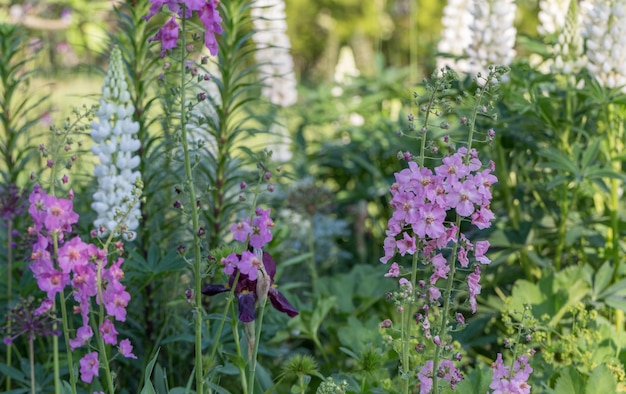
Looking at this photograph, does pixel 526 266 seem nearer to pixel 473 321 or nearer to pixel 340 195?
pixel 473 321

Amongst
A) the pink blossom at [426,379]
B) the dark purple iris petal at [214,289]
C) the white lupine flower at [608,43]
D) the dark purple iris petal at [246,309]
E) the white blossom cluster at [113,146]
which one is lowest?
the pink blossom at [426,379]

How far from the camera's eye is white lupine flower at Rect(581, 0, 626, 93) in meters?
2.91

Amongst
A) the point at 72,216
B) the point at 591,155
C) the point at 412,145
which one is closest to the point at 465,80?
the point at 412,145

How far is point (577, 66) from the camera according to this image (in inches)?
122

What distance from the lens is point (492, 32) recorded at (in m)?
3.32

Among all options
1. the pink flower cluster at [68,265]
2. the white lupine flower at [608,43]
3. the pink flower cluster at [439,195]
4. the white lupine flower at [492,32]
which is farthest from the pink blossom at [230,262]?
the white lupine flower at [492,32]

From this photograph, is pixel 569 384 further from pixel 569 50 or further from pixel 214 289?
pixel 569 50

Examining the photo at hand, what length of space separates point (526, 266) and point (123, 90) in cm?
176

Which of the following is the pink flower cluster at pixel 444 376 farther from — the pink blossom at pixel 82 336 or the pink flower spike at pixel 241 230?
the pink blossom at pixel 82 336

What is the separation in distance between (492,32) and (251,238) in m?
1.93

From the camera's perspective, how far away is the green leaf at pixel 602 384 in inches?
82.2

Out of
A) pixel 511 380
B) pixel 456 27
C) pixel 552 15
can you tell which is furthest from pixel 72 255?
pixel 456 27

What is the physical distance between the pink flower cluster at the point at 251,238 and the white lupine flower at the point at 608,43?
1.70 m

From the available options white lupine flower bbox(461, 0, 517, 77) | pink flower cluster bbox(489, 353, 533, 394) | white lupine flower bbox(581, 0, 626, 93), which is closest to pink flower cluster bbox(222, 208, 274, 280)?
pink flower cluster bbox(489, 353, 533, 394)
